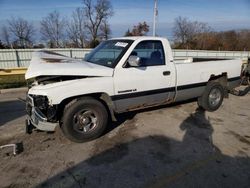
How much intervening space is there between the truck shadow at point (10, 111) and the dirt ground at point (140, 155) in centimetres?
7

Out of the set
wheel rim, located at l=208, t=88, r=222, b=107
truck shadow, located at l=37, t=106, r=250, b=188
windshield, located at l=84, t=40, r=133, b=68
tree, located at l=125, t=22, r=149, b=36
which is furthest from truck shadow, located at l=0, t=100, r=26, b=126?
tree, located at l=125, t=22, r=149, b=36

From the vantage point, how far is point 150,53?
4773 mm

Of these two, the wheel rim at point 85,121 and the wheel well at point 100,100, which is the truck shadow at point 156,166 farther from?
the wheel well at point 100,100

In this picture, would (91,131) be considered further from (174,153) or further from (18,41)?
(18,41)

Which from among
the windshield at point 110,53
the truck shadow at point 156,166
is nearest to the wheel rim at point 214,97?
the truck shadow at point 156,166

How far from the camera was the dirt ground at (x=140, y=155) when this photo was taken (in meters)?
2.99

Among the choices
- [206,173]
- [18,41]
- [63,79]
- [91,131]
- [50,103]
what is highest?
[18,41]

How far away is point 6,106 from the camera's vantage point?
6.40m

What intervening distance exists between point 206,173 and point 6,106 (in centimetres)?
596

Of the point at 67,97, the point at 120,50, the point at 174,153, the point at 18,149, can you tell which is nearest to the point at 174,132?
the point at 174,153

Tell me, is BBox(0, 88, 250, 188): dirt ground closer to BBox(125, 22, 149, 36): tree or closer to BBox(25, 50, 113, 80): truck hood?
BBox(25, 50, 113, 80): truck hood

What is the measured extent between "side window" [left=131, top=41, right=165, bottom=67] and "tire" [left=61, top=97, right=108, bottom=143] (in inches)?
55.1

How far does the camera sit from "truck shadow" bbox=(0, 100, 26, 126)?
5379mm

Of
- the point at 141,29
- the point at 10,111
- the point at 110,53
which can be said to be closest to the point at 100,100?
the point at 110,53
